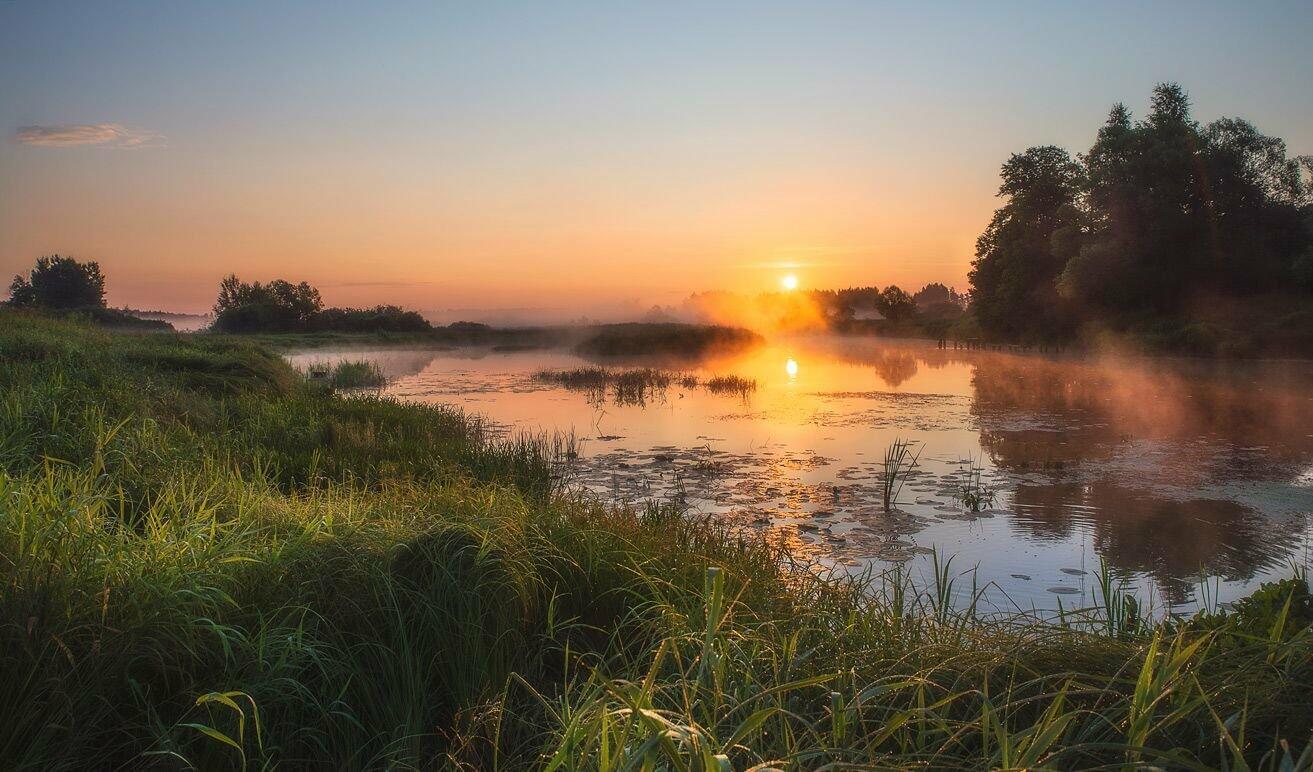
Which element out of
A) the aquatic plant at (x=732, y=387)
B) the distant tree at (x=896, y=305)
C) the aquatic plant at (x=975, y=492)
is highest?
the distant tree at (x=896, y=305)

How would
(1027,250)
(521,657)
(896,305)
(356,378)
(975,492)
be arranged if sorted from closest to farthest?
1. (521,657)
2. (975,492)
3. (356,378)
4. (1027,250)
5. (896,305)

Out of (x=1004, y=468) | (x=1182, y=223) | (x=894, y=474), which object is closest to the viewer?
(x=894, y=474)

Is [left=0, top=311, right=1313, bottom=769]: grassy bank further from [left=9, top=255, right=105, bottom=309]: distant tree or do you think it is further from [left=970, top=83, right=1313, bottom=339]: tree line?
[left=9, top=255, right=105, bottom=309]: distant tree

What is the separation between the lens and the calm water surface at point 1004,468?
24.4 ft

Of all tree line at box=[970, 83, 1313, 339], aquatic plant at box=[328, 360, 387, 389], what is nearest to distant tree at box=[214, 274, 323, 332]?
aquatic plant at box=[328, 360, 387, 389]

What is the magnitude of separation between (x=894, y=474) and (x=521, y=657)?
6.59 meters

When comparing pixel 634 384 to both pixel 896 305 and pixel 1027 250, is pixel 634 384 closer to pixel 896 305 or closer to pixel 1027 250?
pixel 1027 250

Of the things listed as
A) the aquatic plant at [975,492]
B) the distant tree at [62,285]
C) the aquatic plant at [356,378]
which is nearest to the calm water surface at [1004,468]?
the aquatic plant at [975,492]

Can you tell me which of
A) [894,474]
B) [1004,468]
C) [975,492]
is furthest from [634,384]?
[894,474]

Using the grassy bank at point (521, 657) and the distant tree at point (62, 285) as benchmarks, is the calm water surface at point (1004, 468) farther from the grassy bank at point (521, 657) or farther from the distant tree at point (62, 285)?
the distant tree at point (62, 285)

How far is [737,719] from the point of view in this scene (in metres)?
2.73

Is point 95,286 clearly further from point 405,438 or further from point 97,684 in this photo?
point 97,684

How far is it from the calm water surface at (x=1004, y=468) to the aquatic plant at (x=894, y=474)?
13cm

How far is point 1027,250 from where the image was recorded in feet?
151
